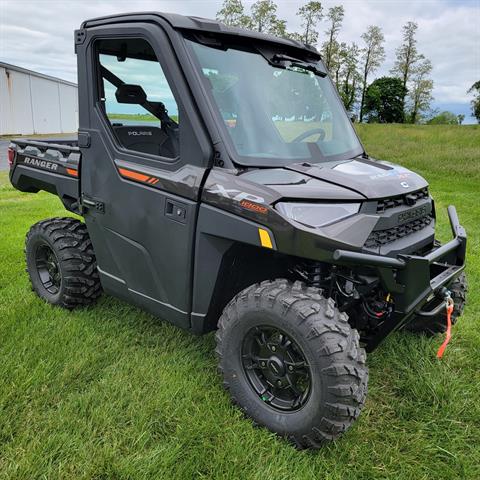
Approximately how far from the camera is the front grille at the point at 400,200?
2.49 m

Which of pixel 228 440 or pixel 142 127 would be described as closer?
pixel 228 440

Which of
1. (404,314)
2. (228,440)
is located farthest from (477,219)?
(228,440)

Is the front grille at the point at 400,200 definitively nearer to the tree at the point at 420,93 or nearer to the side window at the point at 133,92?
the side window at the point at 133,92

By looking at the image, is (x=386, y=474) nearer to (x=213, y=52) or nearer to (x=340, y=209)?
(x=340, y=209)

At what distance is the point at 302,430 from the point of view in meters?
2.43

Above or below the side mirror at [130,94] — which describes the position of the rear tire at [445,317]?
below

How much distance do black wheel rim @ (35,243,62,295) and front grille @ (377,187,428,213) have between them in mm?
2701

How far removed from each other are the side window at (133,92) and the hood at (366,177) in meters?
0.87

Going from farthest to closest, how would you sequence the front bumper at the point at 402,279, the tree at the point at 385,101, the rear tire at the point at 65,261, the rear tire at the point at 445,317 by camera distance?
the tree at the point at 385,101 → the rear tire at the point at 65,261 → the rear tire at the point at 445,317 → the front bumper at the point at 402,279

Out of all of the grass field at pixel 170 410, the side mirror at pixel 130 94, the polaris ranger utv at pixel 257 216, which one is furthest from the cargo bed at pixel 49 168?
the grass field at pixel 170 410

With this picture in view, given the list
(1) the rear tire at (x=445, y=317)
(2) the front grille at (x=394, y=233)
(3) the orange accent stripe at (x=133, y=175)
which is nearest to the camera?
(2) the front grille at (x=394, y=233)

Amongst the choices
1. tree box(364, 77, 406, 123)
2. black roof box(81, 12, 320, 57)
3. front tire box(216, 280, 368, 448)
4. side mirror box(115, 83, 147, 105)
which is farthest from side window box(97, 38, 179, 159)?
tree box(364, 77, 406, 123)

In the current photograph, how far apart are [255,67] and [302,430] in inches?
80.0

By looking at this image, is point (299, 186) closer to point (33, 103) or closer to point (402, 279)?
point (402, 279)
